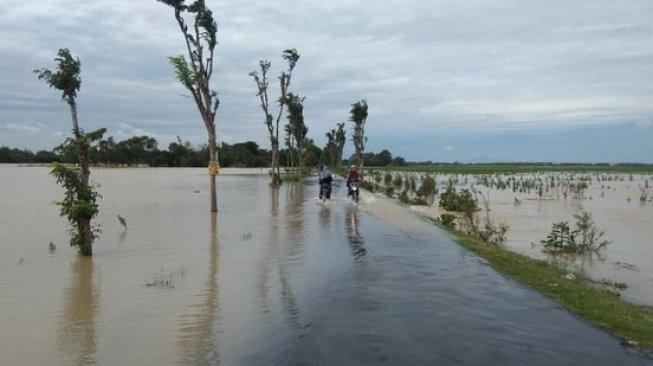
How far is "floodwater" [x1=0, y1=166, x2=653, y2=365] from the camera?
19.4ft

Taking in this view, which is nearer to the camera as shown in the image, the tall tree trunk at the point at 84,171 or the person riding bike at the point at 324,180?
the tall tree trunk at the point at 84,171

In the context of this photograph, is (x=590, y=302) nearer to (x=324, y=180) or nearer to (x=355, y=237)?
(x=355, y=237)

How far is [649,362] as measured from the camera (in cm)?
571

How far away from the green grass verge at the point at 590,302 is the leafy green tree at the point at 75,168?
835cm

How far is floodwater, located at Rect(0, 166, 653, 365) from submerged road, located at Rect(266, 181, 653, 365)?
2 centimetres

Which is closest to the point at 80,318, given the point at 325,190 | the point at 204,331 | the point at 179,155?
the point at 204,331

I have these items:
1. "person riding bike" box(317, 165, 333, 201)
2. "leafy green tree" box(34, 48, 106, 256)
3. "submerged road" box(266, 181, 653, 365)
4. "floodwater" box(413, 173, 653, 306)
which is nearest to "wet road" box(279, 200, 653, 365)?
"submerged road" box(266, 181, 653, 365)

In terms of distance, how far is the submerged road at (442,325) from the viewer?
575cm

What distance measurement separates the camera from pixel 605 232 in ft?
63.4

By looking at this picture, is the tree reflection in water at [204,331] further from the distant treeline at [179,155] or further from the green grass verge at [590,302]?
the distant treeline at [179,155]

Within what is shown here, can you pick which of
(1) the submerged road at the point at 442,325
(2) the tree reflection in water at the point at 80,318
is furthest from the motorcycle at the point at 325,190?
(2) the tree reflection in water at the point at 80,318

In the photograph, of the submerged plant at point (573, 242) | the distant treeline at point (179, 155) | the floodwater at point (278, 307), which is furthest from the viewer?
the distant treeline at point (179, 155)

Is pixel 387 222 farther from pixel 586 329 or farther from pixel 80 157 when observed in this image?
pixel 586 329

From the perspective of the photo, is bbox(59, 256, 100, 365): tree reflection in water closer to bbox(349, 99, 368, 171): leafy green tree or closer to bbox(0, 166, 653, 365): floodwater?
bbox(0, 166, 653, 365): floodwater
